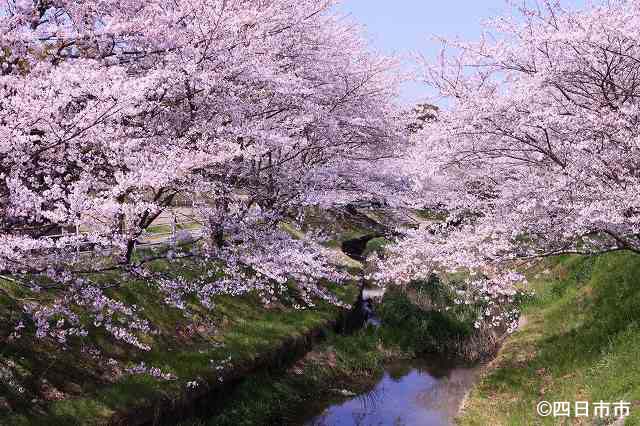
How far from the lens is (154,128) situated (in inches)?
430

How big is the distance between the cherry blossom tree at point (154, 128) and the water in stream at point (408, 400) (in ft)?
10.4

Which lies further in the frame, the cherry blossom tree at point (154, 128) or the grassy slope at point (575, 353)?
the grassy slope at point (575, 353)

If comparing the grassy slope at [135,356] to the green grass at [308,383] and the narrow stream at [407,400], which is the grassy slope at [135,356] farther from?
the narrow stream at [407,400]

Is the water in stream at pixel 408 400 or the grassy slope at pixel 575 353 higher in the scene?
the grassy slope at pixel 575 353

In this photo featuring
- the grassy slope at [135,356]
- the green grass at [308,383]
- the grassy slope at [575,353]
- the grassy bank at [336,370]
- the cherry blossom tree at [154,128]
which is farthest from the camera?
the grassy bank at [336,370]

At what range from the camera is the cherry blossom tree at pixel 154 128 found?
6.91 metres

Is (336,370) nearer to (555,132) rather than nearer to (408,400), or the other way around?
(408,400)

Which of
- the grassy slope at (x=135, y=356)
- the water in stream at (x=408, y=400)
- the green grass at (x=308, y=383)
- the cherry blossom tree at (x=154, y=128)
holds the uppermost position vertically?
the cherry blossom tree at (x=154, y=128)

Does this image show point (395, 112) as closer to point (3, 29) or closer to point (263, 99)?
point (263, 99)

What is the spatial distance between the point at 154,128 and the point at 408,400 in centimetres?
857

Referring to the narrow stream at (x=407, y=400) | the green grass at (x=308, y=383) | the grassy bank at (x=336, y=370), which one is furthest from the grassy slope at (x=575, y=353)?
the green grass at (x=308, y=383)

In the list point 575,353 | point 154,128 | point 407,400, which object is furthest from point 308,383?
point 154,128

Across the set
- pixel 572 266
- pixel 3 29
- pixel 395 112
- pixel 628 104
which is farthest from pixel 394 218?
pixel 3 29

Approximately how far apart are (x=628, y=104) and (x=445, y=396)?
25.6 feet
